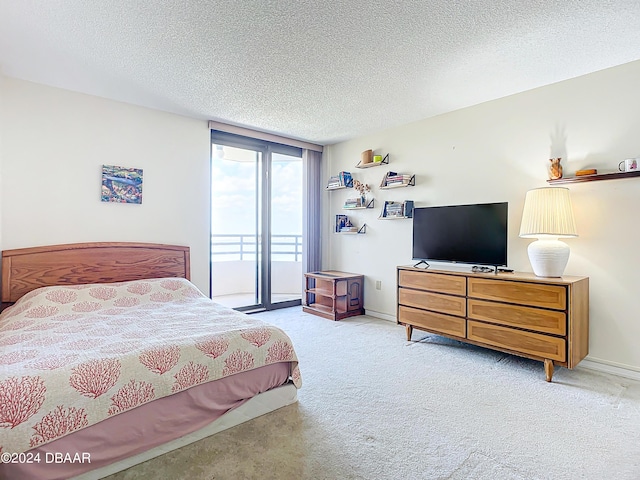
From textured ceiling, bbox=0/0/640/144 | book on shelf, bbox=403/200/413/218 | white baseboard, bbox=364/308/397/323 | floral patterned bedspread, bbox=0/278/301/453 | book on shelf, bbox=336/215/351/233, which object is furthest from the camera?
book on shelf, bbox=336/215/351/233

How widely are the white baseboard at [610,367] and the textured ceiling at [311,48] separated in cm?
240

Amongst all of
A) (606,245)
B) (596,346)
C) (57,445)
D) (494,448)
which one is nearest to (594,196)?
(606,245)

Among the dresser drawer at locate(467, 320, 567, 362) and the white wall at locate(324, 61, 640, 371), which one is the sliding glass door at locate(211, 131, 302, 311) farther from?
the dresser drawer at locate(467, 320, 567, 362)

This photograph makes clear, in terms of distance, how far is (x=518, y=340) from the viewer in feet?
9.19

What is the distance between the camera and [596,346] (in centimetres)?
288

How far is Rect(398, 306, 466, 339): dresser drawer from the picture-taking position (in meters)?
3.22

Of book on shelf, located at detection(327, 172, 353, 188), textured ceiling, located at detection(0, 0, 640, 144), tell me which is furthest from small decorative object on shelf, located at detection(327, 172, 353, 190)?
textured ceiling, located at detection(0, 0, 640, 144)

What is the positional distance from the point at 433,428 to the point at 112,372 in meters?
1.76

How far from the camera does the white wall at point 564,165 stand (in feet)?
8.97

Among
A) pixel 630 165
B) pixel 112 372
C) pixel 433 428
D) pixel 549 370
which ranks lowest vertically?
pixel 433 428

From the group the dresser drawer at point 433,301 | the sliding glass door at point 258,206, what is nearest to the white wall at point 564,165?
the dresser drawer at point 433,301

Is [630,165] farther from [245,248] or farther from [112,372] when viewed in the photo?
[245,248]

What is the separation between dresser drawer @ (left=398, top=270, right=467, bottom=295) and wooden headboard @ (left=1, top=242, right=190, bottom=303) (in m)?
2.45

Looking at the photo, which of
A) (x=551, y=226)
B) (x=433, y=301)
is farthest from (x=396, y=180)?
(x=551, y=226)
